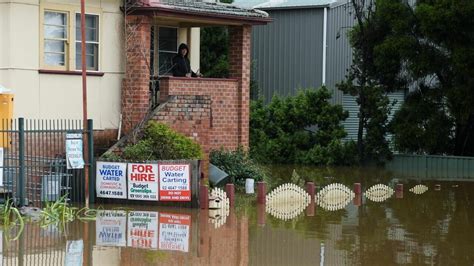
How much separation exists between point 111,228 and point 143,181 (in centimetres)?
331

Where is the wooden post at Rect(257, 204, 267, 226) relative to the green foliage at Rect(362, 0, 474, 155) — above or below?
below

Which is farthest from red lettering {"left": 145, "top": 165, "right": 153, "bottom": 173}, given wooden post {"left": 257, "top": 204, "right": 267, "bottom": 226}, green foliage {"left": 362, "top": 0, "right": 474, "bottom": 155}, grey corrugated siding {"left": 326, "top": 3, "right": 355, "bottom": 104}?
grey corrugated siding {"left": 326, "top": 3, "right": 355, "bottom": 104}

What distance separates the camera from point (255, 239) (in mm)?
17172

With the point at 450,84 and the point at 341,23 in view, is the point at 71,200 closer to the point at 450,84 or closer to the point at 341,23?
the point at 450,84

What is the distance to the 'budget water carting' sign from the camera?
21.5 m

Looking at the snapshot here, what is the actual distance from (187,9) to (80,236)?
374 inches

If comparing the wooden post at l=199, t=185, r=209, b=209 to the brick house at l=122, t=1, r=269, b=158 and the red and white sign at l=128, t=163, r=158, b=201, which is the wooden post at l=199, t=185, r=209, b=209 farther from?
the brick house at l=122, t=1, r=269, b=158

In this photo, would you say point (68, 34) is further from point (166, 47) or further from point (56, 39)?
point (166, 47)

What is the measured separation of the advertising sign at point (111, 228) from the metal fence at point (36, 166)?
1.44 metres

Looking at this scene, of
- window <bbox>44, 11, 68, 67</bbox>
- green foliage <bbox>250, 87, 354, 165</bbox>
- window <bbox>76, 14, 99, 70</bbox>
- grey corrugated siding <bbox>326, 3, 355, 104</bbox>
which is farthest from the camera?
grey corrugated siding <bbox>326, 3, 355, 104</bbox>

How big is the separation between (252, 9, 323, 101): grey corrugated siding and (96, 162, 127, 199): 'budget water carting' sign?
1936 cm

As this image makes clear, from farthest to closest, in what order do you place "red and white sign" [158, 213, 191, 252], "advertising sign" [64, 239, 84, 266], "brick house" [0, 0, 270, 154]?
"brick house" [0, 0, 270, 154] < "red and white sign" [158, 213, 191, 252] < "advertising sign" [64, 239, 84, 266]

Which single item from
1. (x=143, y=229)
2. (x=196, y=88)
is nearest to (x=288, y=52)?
(x=196, y=88)

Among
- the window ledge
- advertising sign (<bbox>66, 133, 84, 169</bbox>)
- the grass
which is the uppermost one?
the window ledge
